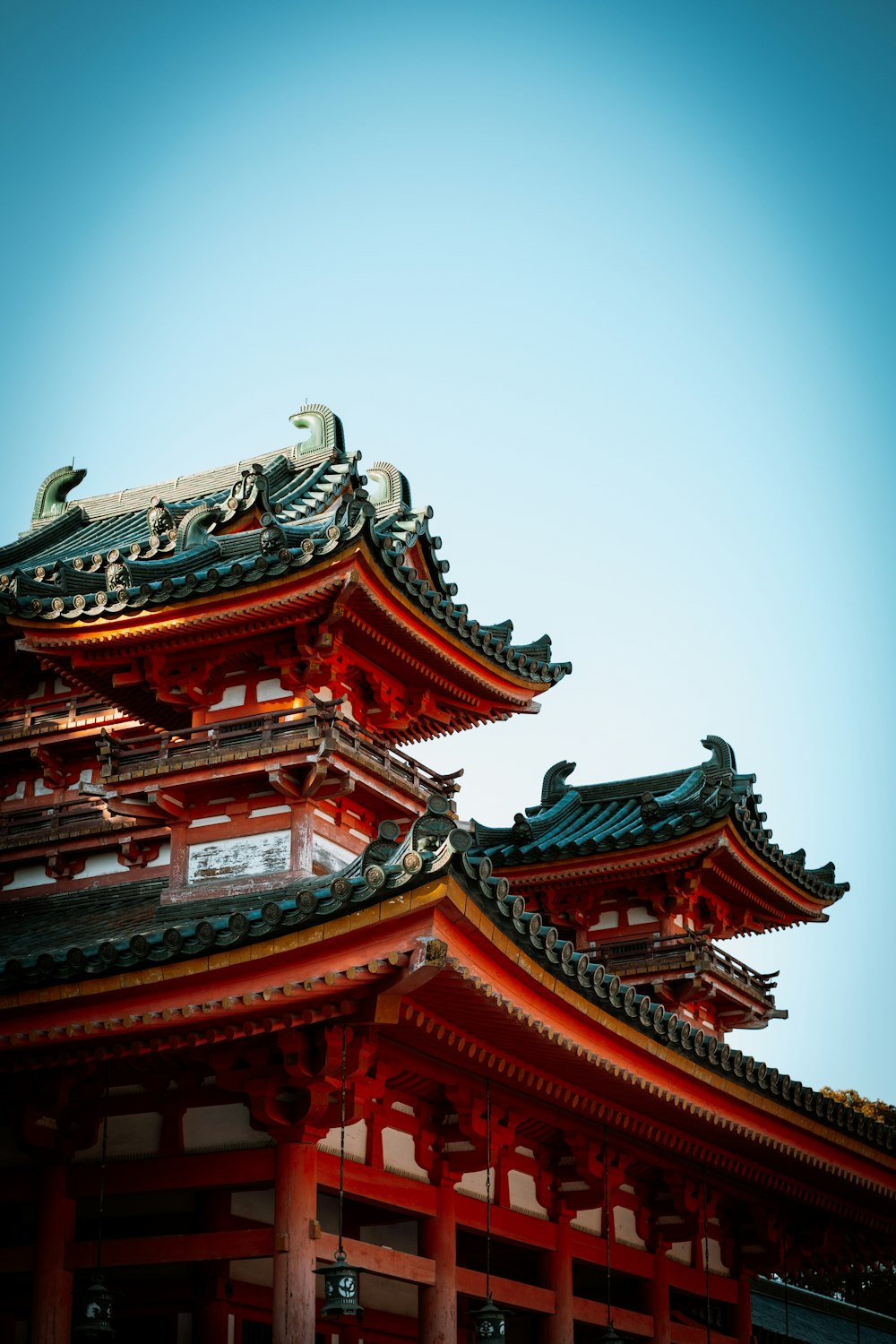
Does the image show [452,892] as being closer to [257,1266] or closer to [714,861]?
[257,1266]

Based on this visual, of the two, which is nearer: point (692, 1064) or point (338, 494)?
A: point (692, 1064)

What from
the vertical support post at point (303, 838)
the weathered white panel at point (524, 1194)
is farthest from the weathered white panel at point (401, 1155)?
the vertical support post at point (303, 838)

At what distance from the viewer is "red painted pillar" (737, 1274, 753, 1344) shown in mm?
21797

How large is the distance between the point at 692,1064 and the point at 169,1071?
17.3 ft

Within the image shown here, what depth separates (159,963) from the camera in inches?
494

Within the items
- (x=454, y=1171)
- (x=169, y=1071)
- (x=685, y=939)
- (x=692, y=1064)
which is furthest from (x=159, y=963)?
(x=685, y=939)

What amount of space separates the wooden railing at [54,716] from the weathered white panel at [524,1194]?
7940 millimetres

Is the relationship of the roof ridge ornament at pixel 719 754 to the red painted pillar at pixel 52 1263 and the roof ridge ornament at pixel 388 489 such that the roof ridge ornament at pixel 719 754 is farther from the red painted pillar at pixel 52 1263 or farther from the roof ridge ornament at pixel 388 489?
the red painted pillar at pixel 52 1263

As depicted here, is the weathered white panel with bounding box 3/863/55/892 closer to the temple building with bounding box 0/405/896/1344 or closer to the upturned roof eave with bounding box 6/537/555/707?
the temple building with bounding box 0/405/896/1344

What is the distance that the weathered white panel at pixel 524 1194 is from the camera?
17.3 metres

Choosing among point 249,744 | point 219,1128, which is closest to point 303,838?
point 249,744

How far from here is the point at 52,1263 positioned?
14.1m

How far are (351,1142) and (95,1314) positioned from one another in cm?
280

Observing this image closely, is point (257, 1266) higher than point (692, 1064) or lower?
lower
